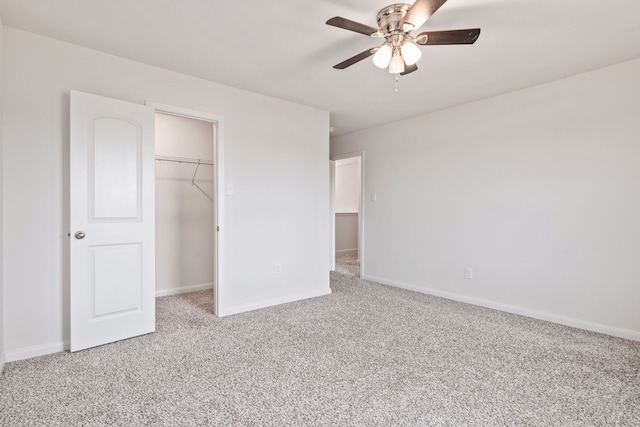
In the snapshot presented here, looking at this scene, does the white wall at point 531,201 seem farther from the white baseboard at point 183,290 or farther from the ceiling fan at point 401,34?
the white baseboard at point 183,290

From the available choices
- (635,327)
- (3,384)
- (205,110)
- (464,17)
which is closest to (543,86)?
(464,17)

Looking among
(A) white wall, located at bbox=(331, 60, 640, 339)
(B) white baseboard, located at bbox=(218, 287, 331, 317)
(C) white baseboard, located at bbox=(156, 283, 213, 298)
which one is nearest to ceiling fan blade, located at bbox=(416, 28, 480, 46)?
(A) white wall, located at bbox=(331, 60, 640, 339)

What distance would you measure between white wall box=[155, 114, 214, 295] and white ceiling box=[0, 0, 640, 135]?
130 centimetres

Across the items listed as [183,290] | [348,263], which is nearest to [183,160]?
[183,290]

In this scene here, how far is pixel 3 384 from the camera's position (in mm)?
1911

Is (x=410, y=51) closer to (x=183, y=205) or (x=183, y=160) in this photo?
(x=183, y=160)

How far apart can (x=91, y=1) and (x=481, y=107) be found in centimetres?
360

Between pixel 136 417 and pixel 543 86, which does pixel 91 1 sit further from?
→ pixel 543 86

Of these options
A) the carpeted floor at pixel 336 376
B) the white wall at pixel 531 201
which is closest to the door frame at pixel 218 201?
the carpeted floor at pixel 336 376

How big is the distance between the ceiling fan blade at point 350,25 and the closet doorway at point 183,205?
2.58m

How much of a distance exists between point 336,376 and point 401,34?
2.20 meters

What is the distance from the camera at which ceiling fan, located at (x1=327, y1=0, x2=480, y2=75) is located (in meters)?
1.67

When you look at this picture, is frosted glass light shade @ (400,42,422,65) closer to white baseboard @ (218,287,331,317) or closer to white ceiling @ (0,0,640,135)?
white ceiling @ (0,0,640,135)

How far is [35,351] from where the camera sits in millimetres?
2277
